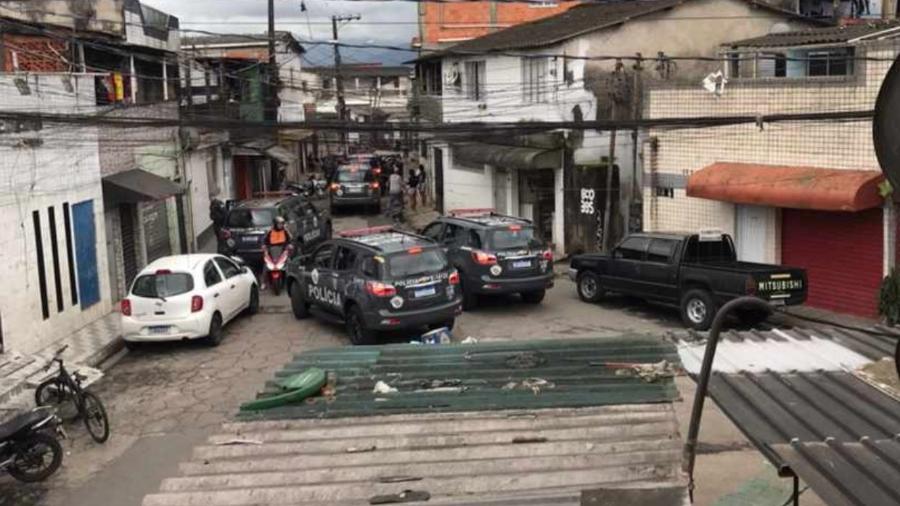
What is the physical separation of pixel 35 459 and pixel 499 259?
33.7 ft

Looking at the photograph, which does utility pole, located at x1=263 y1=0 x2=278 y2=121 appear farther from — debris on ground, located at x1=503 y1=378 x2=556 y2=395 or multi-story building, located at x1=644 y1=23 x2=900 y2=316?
debris on ground, located at x1=503 y1=378 x2=556 y2=395

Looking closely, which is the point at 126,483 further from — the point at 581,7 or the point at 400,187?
the point at 581,7

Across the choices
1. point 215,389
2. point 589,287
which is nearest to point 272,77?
point 589,287

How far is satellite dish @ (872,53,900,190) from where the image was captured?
116 inches

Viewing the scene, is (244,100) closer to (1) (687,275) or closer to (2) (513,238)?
(2) (513,238)

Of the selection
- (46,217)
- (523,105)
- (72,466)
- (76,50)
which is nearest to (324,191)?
(523,105)

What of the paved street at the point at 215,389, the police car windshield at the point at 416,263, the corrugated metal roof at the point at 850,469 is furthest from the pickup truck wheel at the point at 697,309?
the corrugated metal roof at the point at 850,469

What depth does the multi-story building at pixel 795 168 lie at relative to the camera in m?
17.9

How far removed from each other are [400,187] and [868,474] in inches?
1379

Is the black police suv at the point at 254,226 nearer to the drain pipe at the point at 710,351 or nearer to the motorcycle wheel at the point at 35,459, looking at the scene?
the motorcycle wheel at the point at 35,459

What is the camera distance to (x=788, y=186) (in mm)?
18625

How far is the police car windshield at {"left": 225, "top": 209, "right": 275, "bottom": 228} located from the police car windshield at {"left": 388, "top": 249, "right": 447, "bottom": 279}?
31.4ft

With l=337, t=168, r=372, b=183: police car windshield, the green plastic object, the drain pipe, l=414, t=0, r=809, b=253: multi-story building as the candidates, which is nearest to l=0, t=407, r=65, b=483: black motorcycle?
the green plastic object

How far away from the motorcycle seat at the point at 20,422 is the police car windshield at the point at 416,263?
6687mm
